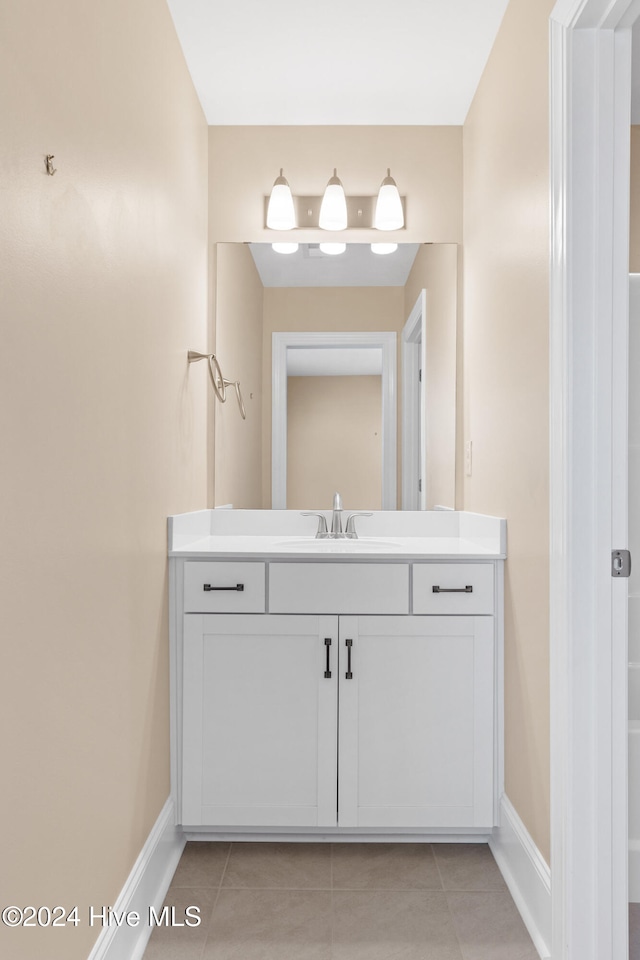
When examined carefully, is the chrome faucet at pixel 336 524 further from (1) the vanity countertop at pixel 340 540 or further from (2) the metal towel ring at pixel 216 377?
(2) the metal towel ring at pixel 216 377

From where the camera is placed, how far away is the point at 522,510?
6.10ft

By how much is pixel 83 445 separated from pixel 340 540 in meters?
1.33

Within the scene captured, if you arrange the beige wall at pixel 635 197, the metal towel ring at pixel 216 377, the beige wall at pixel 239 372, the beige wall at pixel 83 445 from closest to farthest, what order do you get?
1. the beige wall at pixel 83 445
2. the beige wall at pixel 635 197
3. the metal towel ring at pixel 216 377
4. the beige wall at pixel 239 372

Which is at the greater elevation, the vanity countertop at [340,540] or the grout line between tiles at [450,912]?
the vanity countertop at [340,540]

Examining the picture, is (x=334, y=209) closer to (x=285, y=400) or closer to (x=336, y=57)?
(x=336, y=57)

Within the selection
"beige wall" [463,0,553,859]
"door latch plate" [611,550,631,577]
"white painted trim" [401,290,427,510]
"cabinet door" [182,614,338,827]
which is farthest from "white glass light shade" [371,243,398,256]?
"door latch plate" [611,550,631,577]

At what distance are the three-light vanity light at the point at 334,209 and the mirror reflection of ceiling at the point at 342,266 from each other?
0.16ft

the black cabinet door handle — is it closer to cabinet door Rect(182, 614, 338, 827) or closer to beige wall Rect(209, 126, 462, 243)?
cabinet door Rect(182, 614, 338, 827)

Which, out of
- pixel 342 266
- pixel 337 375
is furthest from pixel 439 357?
pixel 342 266

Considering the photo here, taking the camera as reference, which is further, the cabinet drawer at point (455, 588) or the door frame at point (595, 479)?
the cabinet drawer at point (455, 588)

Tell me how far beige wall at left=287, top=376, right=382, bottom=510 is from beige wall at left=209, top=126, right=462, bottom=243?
1.88 feet

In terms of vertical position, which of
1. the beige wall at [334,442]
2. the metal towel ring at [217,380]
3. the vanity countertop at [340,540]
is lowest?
the vanity countertop at [340,540]

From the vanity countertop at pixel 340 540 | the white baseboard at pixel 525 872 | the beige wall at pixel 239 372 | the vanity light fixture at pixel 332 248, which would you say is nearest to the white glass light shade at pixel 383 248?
the vanity light fixture at pixel 332 248

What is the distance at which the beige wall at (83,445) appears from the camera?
1023 millimetres
